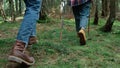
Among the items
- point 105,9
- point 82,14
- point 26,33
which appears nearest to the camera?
point 26,33

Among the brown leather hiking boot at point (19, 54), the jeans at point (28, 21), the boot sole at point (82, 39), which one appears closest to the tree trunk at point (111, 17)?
the boot sole at point (82, 39)

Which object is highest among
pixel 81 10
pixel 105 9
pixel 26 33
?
pixel 26 33

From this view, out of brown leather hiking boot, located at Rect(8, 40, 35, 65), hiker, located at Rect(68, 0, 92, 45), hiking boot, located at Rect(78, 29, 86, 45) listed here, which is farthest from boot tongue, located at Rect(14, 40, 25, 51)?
hiker, located at Rect(68, 0, 92, 45)

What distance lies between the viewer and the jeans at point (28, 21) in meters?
3.88

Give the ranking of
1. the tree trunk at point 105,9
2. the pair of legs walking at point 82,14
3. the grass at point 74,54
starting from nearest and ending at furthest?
1. the grass at point 74,54
2. the pair of legs walking at point 82,14
3. the tree trunk at point 105,9

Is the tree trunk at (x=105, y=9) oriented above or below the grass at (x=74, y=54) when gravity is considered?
below

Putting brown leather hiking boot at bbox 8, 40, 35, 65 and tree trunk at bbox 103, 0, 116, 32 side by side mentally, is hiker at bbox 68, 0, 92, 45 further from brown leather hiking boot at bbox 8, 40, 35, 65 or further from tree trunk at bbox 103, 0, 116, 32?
brown leather hiking boot at bbox 8, 40, 35, 65

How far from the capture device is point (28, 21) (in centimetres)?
395

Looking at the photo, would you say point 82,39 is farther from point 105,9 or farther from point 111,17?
point 105,9

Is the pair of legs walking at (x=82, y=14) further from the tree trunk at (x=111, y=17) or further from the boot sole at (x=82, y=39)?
the tree trunk at (x=111, y=17)

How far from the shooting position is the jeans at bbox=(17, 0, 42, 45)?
12.7 ft

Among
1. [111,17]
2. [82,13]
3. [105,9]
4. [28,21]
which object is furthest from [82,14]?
[105,9]

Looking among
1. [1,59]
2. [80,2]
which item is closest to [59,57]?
[1,59]

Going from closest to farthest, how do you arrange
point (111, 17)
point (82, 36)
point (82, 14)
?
point (82, 36), point (82, 14), point (111, 17)
